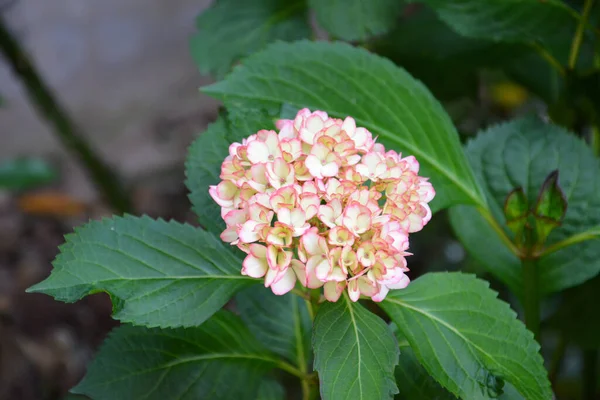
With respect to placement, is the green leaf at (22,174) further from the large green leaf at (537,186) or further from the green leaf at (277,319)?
the large green leaf at (537,186)

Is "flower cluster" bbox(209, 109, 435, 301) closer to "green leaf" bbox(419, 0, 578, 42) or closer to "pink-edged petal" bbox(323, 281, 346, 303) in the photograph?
"pink-edged petal" bbox(323, 281, 346, 303)

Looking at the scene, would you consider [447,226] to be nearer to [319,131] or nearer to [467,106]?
[467,106]

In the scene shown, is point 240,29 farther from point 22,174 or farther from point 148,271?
point 22,174

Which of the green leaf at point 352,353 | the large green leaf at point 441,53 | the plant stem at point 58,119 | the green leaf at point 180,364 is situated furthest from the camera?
the plant stem at point 58,119

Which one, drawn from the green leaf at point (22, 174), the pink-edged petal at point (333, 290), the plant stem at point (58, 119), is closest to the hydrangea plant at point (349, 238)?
the pink-edged petal at point (333, 290)

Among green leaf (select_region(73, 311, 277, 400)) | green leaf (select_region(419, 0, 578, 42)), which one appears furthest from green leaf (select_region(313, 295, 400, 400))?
green leaf (select_region(419, 0, 578, 42))

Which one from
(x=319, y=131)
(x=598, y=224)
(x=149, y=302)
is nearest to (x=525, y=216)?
(x=598, y=224)
